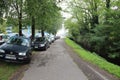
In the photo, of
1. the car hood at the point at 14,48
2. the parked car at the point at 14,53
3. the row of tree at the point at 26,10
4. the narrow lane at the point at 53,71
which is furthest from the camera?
the row of tree at the point at 26,10

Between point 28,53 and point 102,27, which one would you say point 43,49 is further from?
point 28,53

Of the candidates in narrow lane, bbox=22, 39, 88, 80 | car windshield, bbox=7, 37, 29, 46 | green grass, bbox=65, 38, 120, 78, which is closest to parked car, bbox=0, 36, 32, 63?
car windshield, bbox=7, 37, 29, 46

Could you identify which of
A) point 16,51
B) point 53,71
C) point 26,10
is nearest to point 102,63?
point 53,71

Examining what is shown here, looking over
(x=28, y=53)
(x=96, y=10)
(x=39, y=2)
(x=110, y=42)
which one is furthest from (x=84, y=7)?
(x=28, y=53)

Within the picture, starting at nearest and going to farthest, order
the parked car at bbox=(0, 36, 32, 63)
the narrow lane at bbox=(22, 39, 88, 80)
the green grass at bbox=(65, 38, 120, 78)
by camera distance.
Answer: the narrow lane at bbox=(22, 39, 88, 80), the green grass at bbox=(65, 38, 120, 78), the parked car at bbox=(0, 36, 32, 63)

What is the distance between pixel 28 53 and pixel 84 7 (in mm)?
26253

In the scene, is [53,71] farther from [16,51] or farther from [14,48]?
[14,48]

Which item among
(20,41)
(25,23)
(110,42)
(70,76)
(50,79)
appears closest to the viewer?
(50,79)

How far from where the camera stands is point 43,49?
89.1ft

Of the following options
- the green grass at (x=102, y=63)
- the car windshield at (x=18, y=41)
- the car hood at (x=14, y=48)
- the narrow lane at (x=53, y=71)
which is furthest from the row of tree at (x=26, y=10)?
the green grass at (x=102, y=63)

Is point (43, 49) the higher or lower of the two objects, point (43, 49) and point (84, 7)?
the lower

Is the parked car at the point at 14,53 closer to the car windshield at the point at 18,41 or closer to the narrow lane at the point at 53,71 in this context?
the car windshield at the point at 18,41

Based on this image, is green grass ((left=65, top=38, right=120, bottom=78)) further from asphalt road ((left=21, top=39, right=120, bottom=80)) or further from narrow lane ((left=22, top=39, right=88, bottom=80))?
narrow lane ((left=22, top=39, right=88, bottom=80))

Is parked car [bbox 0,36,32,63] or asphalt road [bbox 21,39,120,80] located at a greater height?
parked car [bbox 0,36,32,63]
